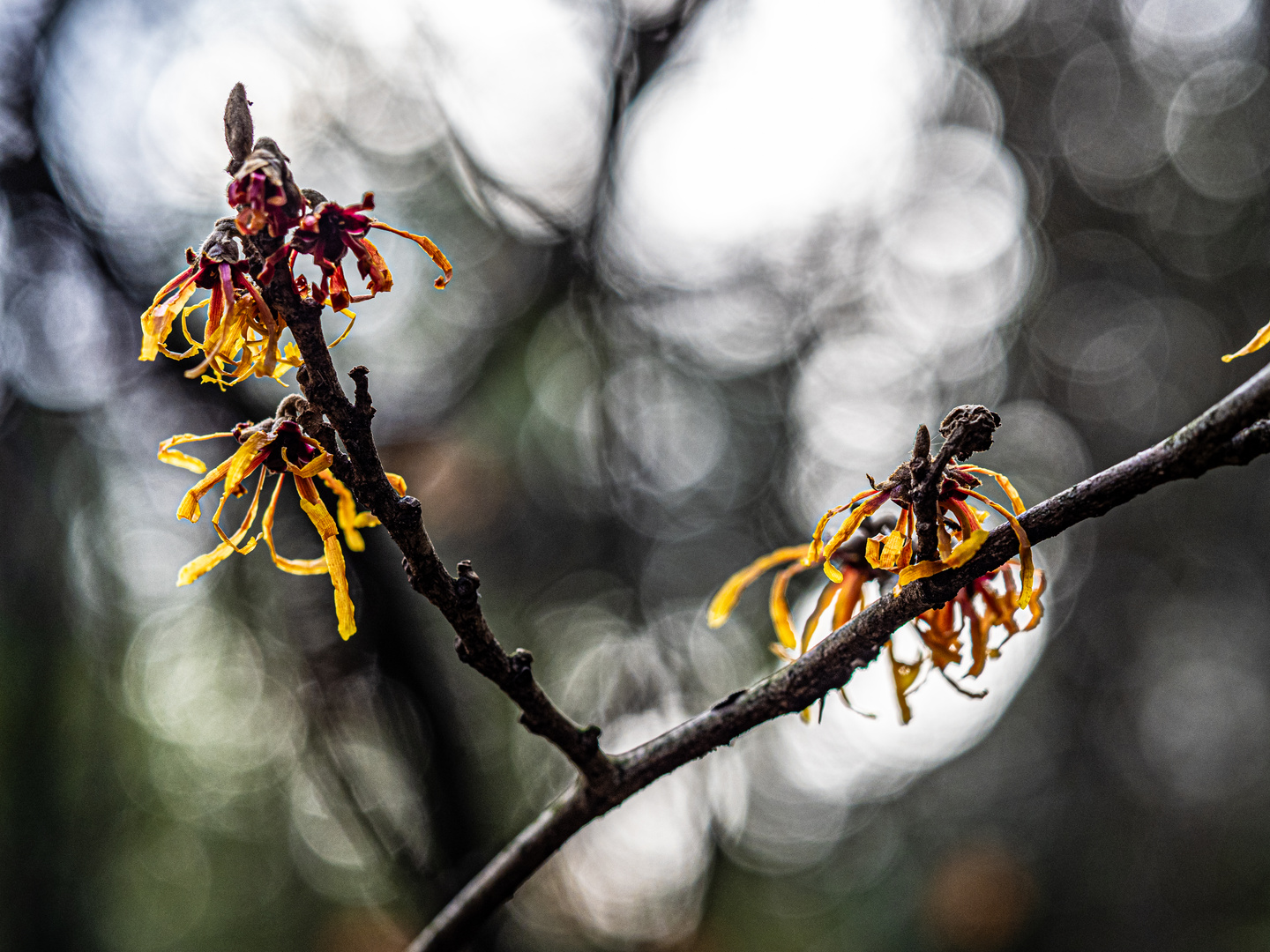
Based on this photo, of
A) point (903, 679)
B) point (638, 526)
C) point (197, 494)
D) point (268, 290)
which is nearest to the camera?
point (268, 290)

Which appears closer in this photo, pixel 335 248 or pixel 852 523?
pixel 335 248

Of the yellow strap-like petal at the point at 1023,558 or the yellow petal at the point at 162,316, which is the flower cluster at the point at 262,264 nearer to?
the yellow petal at the point at 162,316

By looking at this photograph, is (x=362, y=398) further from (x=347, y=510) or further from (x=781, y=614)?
(x=781, y=614)

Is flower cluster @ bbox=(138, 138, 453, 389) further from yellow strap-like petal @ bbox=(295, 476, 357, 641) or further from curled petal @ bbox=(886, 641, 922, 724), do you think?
curled petal @ bbox=(886, 641, 922, 724)

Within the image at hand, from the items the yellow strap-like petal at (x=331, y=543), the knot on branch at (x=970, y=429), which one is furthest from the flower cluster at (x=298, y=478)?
the knot on branch at (x=970, y=429)

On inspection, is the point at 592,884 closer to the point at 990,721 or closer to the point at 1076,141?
the point at 990,721

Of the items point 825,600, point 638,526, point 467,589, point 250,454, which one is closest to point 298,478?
point 250,454

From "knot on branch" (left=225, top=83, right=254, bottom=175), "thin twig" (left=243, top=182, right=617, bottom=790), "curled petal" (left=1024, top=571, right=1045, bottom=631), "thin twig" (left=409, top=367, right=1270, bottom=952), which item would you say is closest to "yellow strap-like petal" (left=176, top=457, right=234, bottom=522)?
"thin twig" (left=243, top=182, right=617, bottom=790)
